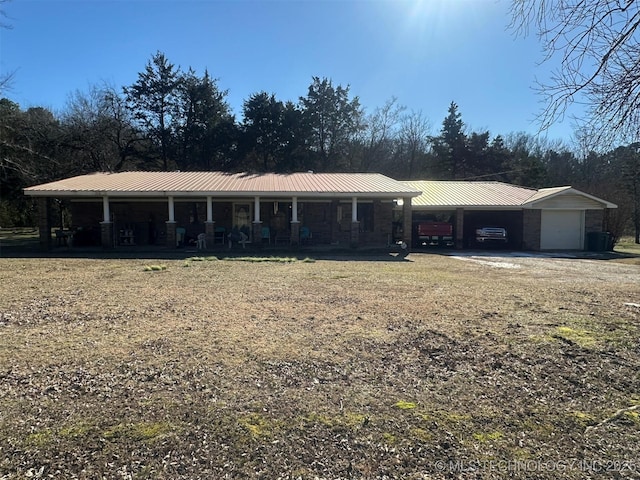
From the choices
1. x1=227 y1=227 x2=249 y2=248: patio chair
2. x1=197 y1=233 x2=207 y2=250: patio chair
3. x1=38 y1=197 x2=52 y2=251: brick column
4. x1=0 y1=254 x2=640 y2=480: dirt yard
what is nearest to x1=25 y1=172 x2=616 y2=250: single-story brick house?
x1=227 y1=227 x2=249 y2=248: patio chair

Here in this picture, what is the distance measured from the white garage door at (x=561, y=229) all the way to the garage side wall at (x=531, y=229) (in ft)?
0.84

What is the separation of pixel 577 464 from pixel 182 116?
3582 cm

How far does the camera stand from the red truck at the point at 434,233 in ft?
71.3

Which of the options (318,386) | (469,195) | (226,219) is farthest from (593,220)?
(318,386)

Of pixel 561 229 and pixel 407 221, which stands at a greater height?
pixel 407 221

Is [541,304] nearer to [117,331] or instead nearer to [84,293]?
[117,331]

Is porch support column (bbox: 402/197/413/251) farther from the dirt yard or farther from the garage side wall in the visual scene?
the dirt yard

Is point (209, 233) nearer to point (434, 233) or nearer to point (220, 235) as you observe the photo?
point (220, 235)

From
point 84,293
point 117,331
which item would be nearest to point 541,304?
point 117,331

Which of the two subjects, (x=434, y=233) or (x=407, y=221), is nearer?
(x=407, y=221)

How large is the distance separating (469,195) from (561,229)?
5043mm

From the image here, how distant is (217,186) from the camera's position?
19.1m

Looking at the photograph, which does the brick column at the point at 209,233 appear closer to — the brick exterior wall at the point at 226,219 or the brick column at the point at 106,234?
the brick exterior wall at the point at 226,219

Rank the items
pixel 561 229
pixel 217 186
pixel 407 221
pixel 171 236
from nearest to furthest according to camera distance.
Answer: pixel 171 236, pixel 217 186, pixel 407 221, pixel 561 229
